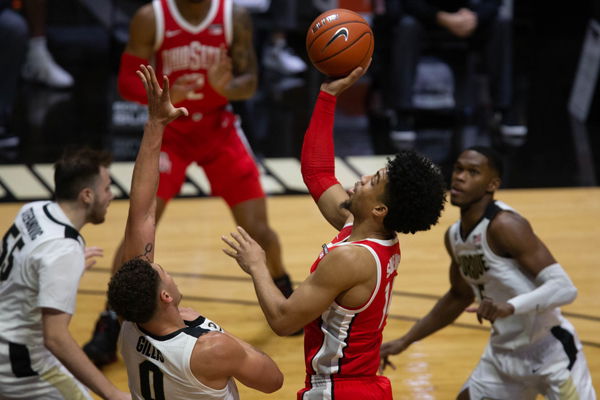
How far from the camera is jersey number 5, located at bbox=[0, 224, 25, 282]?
172 inches

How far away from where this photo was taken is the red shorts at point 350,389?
3.64 metres

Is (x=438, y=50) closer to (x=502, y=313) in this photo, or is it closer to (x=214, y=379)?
(x=502, y=313)

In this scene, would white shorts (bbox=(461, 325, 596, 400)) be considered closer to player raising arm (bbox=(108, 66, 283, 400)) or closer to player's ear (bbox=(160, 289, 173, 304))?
player raising arm (bbox=(108, 66, 283, 400))

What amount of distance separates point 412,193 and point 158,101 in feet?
3.29

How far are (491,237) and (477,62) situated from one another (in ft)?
27.1

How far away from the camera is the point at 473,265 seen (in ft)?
15.5

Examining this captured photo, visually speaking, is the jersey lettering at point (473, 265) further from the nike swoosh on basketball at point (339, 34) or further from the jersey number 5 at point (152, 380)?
the jersey number 5 at point (152, 380)

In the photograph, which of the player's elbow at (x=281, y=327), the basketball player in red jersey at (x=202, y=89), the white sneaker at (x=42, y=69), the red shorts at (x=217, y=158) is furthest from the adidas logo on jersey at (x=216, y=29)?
the white sneaker at (x=42, y=69)

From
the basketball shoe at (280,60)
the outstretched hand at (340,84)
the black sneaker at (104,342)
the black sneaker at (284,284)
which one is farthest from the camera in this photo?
the basketball shoe at (280,60)

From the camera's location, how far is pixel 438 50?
11.8 meters

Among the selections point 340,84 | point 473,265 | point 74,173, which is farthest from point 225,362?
point 473,265

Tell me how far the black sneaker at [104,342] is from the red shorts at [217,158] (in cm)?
88

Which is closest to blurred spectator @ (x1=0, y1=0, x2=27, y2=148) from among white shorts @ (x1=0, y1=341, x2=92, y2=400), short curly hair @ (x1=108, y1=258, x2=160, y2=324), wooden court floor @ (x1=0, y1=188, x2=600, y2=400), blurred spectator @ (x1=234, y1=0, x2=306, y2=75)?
blurred spectator @ (x1=234, y1=0, x2=306, y2=75)

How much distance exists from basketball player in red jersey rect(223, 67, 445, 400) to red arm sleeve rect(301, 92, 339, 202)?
0.25 meters
